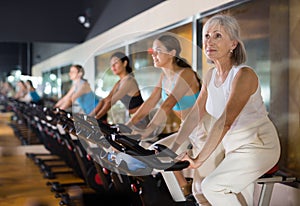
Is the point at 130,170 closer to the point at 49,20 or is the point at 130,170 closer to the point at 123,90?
the point at 123,90

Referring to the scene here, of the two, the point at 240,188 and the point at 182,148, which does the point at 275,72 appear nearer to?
the point at 182,148

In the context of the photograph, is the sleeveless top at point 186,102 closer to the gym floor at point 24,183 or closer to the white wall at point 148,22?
the white wall at point 148,22

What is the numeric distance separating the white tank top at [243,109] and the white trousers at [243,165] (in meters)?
0.06

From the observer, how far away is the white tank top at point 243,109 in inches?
94.5

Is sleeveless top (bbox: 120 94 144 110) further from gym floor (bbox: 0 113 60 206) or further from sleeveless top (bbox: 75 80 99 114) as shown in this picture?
sleeveless top (bbox: 75 80 99 114)

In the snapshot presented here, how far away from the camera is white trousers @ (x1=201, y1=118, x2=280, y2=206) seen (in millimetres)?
2496

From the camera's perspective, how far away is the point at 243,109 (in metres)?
2.38

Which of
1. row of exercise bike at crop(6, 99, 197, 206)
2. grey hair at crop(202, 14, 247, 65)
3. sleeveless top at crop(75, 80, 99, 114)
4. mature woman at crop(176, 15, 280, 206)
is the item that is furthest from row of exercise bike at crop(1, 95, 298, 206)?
sleeveless top at crop(75, 80, 99, 114)

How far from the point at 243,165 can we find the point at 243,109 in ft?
1.01

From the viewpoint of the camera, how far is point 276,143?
2541 mm

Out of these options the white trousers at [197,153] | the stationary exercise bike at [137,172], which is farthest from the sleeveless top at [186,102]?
the stationary exercise bike at [137,172]

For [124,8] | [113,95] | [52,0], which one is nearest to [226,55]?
[113,95]

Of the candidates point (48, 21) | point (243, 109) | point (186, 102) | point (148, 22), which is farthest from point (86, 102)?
point (48, 21)

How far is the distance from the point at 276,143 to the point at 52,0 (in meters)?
9.20
